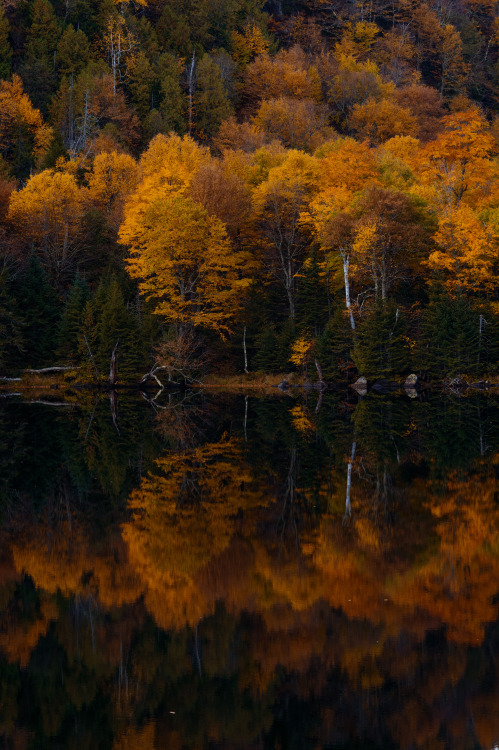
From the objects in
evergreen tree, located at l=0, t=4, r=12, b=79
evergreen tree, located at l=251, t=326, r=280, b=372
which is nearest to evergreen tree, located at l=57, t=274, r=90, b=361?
evergreen tree, located at l=251, t=326, r=280, b=372

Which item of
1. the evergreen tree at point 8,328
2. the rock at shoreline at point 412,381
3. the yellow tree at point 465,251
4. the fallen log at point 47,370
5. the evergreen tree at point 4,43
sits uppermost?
the evergreen tree at point 4,43

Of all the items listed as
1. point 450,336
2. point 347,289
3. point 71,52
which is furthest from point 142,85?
point 450,336

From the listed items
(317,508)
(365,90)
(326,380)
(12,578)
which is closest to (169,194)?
(326,380)

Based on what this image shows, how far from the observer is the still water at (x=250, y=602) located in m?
7.50

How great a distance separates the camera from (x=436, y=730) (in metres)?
7.28

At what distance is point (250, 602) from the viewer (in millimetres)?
10148

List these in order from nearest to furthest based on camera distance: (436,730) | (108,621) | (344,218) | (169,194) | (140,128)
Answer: (436,730)
(108,621)
(344,218)
(169,194)
(140,128)

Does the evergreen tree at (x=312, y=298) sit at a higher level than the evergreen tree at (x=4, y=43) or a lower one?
lower

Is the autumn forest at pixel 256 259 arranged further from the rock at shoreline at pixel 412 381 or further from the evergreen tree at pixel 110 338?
the rock at shoreline at pixel 412 381

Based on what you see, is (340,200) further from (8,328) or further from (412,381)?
(8,328)

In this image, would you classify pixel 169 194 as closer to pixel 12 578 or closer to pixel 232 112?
pixel 12 578

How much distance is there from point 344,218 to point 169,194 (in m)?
11.4

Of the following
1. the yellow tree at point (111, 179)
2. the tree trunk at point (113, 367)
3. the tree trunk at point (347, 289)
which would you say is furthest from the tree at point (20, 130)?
the tree trunk at point (347, 289)

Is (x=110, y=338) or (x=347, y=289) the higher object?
(x=347, y=289)
